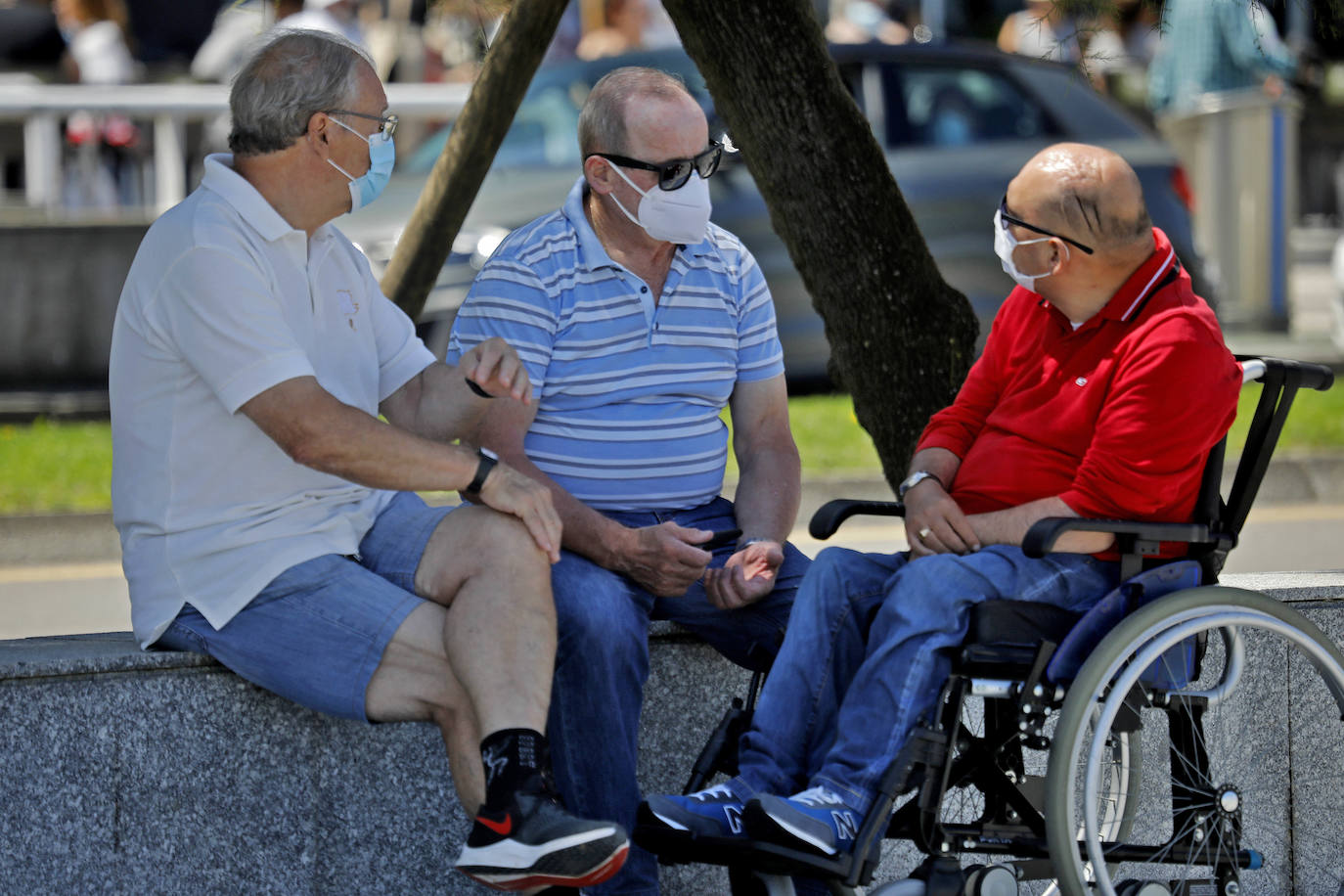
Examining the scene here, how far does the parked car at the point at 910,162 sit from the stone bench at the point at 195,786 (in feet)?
18.1

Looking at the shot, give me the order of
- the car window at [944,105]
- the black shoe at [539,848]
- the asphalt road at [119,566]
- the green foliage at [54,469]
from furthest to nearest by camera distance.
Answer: the car window at [944,105] < the green foliage at [54,469] < the asphalt road at [119,566] < the black shoe at [539,848]

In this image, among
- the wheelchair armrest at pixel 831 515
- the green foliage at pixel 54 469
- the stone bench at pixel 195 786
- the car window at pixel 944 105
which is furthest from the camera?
the car window at pixel 944 105

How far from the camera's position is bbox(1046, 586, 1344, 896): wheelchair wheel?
3.12m

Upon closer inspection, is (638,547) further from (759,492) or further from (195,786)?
(195,786)

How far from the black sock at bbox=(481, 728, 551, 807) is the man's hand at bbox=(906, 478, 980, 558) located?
85cm

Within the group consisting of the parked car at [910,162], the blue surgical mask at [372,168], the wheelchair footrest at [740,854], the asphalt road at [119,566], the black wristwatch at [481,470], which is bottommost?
the wheelchair footrest at [740,854]

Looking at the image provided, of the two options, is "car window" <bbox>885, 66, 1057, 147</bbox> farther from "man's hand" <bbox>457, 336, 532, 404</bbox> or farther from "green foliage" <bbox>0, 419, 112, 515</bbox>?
"man's hand" <bbox>457, 336, 532, 404</bbox>

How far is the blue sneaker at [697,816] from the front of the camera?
3098 millimetres

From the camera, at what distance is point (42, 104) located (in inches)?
431

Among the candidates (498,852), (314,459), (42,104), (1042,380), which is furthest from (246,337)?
(42,104)

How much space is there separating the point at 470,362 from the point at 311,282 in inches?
13.1

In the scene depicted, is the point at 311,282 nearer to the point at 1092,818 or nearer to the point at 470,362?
the point at 470,362

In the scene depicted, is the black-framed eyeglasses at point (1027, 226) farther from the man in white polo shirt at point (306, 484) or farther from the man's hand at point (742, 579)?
the man in white polo shirt at point (306, 484)

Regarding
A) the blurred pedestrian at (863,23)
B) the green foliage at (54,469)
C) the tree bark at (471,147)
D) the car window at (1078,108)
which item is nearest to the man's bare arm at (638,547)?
the tree bark at (471,147)
